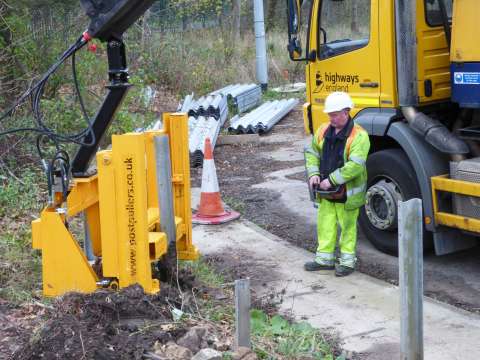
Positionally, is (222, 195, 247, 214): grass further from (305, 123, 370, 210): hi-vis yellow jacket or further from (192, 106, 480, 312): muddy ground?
(305, 123, 370, 210): hi-vis yellow jacket

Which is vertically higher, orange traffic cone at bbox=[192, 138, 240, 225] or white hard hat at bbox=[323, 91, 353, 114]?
white hard hat at bbox=[323, 91, 353, 114]

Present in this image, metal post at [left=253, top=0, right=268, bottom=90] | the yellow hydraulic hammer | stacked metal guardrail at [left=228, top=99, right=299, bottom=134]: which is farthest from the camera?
metal post at [left=253, top=0, right=268, bottom=90]

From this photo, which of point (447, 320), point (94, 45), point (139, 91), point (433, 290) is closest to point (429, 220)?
point (433, 290)

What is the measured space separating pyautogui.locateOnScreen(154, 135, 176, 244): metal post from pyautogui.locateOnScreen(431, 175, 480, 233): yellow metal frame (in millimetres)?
2525

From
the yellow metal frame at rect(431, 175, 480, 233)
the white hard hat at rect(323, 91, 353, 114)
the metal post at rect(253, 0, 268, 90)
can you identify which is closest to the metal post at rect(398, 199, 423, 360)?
the yellow metal frame at rect(431, 175, 480, 233)

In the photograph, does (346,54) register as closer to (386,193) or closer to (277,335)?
(386,193)

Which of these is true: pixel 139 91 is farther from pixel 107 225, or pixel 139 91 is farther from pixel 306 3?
pixel 107 225

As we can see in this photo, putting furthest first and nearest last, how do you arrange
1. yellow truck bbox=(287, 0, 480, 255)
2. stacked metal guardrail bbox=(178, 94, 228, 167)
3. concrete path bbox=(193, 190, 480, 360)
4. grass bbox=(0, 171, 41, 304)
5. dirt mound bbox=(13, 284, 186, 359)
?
stacked metal guardrail bbox=(178, 94, 228, 167) < yellow truck bbox=(287, 0, 480, 255) < grass bbox=(0, 171, 41, 304) < concrete path bbox=(193, 190, 480, 360) < dirt mound bbox=(13, 284, 186, 359)

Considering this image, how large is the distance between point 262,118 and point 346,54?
7886mm

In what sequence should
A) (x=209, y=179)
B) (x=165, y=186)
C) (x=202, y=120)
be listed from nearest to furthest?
(x=165, y=186) < (x=209, y=179) < (x=202, y=120)

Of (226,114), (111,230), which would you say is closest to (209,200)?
(111,230)

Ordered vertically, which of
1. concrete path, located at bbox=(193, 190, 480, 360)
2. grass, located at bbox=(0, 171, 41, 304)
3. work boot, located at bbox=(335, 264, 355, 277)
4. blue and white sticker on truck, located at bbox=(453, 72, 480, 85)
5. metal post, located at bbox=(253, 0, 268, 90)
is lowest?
concrete path, located at bbox=(193, 190, 480, 360)

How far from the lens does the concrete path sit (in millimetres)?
5047

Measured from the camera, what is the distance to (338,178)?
6.53m
